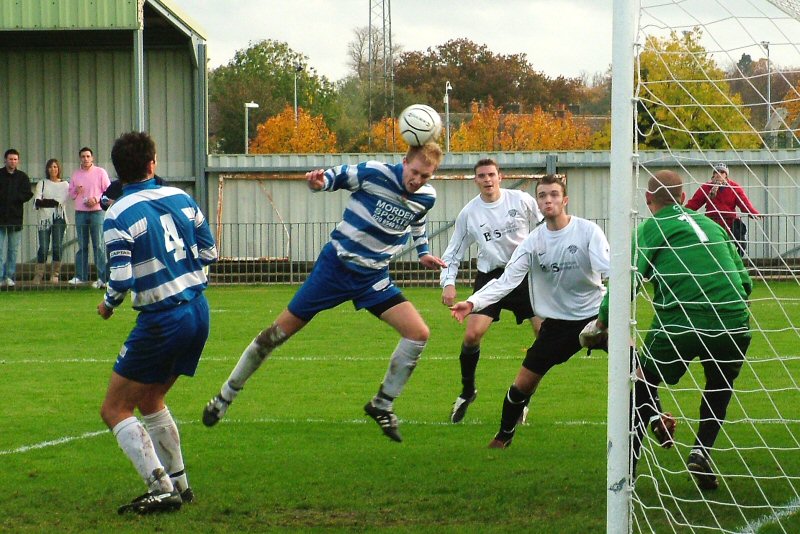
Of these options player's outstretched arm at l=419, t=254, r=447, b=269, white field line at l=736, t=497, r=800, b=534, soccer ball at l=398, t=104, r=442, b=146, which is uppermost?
soccer ball at l=398, t=104, r=442, b=146

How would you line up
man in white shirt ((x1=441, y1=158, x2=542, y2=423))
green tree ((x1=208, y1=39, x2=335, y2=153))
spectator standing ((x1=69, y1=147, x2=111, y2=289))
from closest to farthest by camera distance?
man in white shirt ((x1=441, y1=158, x2=542, y2=423)) → spectator standing ((x1=69, y1=147, x2=111, y2=289)) → green tree ((x1=208, y1=39, x2=335, y2=153))

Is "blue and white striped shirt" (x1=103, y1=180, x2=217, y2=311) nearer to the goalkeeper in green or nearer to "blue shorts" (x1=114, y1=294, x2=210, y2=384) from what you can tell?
"blue shorts" (x1=114, y1=294, x2=210, y2=384)

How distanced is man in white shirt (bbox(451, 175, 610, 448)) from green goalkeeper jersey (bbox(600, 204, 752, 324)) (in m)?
1.26

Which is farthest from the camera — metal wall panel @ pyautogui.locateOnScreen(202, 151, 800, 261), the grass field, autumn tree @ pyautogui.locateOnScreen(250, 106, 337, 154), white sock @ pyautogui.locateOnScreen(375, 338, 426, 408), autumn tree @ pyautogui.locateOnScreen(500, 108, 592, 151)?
autumn tree @ pyautogui.locateOnScreen(500, 108, 592, 151)

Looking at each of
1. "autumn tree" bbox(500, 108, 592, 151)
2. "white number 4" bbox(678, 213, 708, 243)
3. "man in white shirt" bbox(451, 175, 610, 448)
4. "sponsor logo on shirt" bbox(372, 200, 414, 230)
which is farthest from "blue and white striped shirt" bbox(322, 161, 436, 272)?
"autumn tree" bbox(500, 108, 592, 151)

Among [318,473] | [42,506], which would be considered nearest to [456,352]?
[318,473]

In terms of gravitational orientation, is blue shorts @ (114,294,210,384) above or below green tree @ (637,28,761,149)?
below

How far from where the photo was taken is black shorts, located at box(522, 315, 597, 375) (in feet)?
25.6

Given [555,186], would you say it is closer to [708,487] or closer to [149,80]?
[708,487]

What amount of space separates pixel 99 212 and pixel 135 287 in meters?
16.1

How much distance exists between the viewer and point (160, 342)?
6102mm

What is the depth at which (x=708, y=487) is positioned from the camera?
21.6 feet

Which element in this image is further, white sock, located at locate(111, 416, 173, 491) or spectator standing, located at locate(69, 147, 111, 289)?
spectator standing, located at locate(69, 147, 111, 289)

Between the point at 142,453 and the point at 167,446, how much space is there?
302 mm
